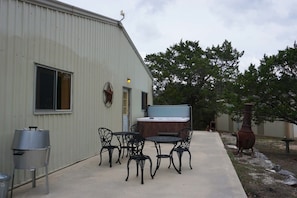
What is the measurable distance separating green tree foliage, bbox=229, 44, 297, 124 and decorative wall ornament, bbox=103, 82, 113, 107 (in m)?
5.87

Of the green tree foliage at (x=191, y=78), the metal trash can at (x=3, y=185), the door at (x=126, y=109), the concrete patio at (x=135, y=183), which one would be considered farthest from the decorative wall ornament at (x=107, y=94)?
the green tree foliage at (x=191, y=78)

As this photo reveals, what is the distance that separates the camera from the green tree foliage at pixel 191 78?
60.0 ft

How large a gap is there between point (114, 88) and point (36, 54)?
13.3 ft

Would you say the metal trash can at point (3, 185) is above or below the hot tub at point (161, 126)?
below

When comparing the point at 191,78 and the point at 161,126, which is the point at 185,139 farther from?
the point at 191,78

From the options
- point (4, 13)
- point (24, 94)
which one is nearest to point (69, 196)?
point (24, 94)

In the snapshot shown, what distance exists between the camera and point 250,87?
36.5 feet

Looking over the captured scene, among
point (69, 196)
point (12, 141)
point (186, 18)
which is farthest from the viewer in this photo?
point (186, 18)

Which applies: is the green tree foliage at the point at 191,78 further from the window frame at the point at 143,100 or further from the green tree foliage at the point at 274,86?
the green tree foliage at the point at 274,86

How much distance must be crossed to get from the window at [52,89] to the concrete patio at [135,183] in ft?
4.22

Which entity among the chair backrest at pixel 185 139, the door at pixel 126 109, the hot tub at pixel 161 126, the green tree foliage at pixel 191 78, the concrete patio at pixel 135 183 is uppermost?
the green tree foliage at pixel 191 78

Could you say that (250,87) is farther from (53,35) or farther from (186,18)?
(53,35)

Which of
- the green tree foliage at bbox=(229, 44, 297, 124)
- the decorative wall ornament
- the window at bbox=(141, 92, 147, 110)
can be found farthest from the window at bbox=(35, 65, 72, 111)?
the green tree foliage at bbox=(229, 44, 297, 124)

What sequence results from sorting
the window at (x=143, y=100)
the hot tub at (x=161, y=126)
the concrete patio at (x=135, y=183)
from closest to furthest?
the concrete patio at (x=135, y=183)
the hot tub at (x=161, y=126)
the window at (x=143, y=100)
